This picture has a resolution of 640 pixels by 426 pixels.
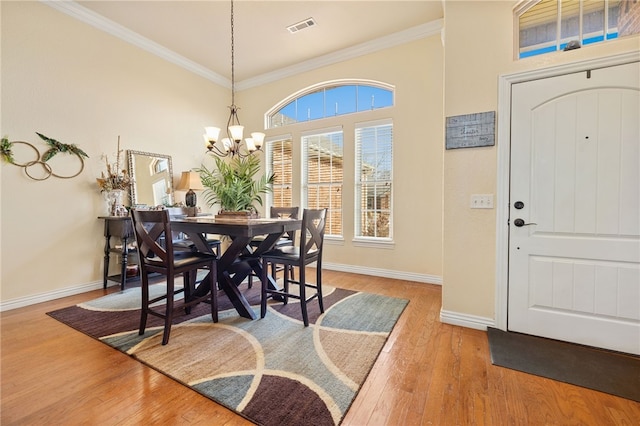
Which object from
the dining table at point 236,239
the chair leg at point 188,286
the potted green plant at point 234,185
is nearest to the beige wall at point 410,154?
the dining table at point 236,239

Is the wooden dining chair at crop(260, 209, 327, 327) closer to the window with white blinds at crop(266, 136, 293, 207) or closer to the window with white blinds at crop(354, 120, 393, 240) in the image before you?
the window with white blinds at crop(354, 120, 393, 240)

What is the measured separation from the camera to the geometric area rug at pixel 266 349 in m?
1.49

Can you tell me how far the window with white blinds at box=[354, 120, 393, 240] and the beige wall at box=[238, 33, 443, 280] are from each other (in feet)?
0.35

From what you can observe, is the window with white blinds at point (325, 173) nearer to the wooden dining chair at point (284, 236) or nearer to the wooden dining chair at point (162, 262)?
the wooden dining chair at point (284, 236)

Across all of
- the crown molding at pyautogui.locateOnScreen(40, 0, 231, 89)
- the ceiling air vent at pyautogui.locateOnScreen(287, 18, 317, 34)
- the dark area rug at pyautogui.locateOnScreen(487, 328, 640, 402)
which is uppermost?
the ceiling air vent at pyautogui.locateOnScreen(287, 18, 317, 34)

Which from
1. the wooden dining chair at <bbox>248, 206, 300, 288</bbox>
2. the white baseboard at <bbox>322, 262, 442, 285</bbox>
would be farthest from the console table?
the white baseboard at <bbox>322, 262, 442, 285</bbox>

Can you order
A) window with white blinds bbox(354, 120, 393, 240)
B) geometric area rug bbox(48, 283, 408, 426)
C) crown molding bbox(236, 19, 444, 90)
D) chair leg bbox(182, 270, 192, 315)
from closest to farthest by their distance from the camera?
geometric area rug bbox(48, 283, 408, 426) < chair leg bbox(182, 270, 192, 315) < crown molding bbox(236, 19, 444, 90) < window with white blinds bbox(354, 120, 393, 240)

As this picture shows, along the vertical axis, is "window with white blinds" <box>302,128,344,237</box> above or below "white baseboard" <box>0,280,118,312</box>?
above

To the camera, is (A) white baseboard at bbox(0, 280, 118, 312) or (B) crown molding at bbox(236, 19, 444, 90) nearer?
(A) white baseboard at bbox(0, 280, 118, 312)

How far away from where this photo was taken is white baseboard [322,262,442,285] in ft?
12.0

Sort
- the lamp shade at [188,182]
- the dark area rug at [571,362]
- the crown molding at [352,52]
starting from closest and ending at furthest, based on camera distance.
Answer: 1. the dark area rug at [571,362]
2. the crown molding at [352,52]
3. the lamp shade at [188,182]

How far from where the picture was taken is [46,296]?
304 cm

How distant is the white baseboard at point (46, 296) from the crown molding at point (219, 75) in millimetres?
3294

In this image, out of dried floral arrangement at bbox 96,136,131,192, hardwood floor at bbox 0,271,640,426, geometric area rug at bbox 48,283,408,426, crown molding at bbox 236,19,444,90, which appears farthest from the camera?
crown molding at bbox 236,19,444,90
